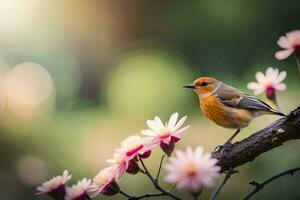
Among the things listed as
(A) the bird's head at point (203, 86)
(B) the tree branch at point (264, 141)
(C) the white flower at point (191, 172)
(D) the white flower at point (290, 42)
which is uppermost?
(A) the bird's head at point (203, 86)

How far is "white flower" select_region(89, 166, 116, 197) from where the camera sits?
380 mm

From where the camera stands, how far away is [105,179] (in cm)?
39

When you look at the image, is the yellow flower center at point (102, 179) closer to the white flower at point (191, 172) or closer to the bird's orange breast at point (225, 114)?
the white flower at point (191, 172)

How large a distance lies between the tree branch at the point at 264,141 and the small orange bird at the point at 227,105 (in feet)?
0.44

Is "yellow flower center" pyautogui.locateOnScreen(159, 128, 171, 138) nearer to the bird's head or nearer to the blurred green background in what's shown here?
the bird's head

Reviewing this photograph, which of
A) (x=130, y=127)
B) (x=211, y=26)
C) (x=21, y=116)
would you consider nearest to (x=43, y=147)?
(x=21, y=116)

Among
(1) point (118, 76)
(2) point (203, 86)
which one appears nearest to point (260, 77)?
(2) point (203, 86)

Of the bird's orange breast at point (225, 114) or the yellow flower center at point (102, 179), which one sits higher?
the bird's orange breast at point (225, 114)

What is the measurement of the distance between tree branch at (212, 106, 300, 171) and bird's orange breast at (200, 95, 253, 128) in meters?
0.17

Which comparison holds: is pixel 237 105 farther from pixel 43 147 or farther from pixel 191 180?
pixel 43 147

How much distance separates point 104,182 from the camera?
1.26 ft

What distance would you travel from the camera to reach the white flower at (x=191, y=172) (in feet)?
0.98

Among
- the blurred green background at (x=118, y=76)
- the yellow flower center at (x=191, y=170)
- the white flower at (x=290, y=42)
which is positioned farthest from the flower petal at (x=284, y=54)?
the blurred green background at (x=118, y=76)

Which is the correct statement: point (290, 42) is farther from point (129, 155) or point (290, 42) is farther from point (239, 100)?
point (239, 100)
